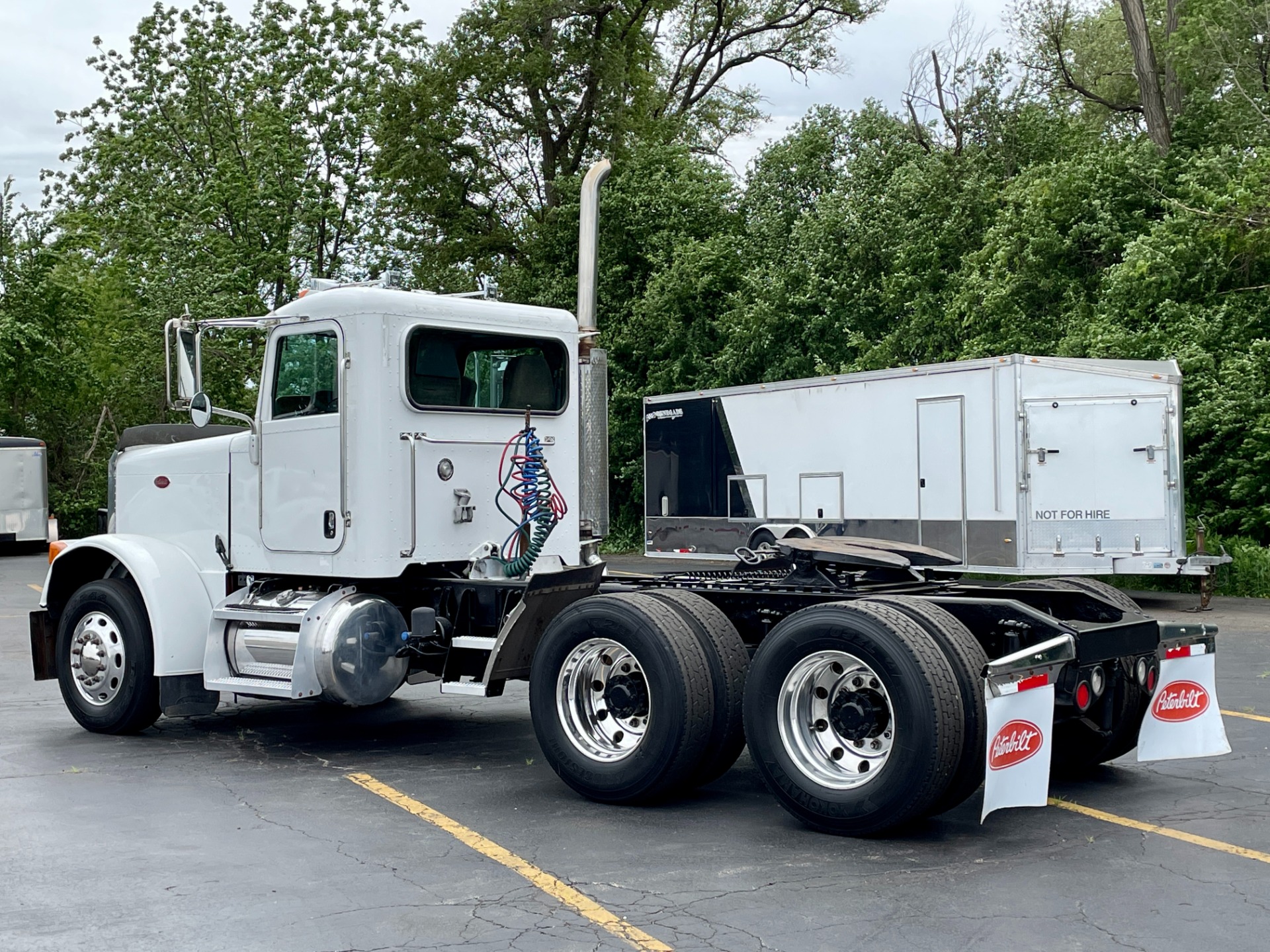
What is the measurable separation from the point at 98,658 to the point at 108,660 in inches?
3.7

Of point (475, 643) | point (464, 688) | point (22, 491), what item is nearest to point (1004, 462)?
point (475, 643)

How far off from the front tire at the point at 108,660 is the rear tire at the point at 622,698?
3023 millimetres

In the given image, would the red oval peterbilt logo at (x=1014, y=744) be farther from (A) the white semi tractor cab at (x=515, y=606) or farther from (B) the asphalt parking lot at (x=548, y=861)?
(B) the asphalt parking lot at (x=548, y=861)

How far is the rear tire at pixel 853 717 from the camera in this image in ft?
19.3

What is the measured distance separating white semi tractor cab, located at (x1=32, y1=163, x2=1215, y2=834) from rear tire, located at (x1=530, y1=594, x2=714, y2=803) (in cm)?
1

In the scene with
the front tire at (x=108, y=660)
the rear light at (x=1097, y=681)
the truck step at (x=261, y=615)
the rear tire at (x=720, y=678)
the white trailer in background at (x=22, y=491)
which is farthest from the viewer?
the white trailer in background at (x=22, y=491)

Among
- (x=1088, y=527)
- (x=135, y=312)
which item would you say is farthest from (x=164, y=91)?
(x=1088, y=527)

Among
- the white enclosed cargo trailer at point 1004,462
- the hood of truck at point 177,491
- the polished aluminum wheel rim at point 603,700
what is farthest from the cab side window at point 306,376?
the white enclosed cargo trailer at point 1004,462

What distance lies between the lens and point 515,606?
8.20 m

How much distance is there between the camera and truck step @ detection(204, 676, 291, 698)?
8.30 meters

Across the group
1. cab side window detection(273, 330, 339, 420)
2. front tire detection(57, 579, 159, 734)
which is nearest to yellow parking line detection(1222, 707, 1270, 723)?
cab side window detection(273, 330, 339, 420)

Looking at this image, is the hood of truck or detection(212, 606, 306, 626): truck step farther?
the hood of truck

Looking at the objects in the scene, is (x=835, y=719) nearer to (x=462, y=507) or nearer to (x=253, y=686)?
(x=462, y=507)

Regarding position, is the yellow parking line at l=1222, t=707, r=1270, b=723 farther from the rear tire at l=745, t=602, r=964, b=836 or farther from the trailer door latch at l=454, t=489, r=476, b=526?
the trailer door latch at l=454, t=489, r=476, b=526
